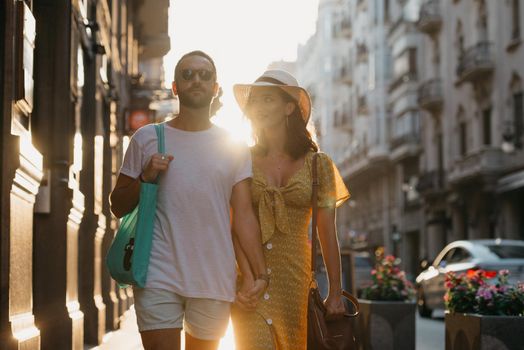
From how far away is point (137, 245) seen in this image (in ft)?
15.7

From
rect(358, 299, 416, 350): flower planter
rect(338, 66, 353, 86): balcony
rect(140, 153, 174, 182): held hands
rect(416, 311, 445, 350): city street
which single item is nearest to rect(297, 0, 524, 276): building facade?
rect(338, 66, 353, 86): balcony

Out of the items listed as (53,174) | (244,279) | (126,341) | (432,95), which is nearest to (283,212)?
(244,279)

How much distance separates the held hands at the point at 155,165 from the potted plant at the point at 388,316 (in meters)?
6.74

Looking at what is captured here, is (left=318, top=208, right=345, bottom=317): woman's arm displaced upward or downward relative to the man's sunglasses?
downward

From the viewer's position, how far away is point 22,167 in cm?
677

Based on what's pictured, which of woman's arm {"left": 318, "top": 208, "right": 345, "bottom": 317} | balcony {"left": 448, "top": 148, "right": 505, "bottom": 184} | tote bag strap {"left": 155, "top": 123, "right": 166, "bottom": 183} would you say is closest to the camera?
tote bag strap {"left": 155, "top": 123, "right": 166, "bottom": 183}

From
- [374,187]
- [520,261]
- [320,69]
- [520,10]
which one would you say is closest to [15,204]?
[520,261]

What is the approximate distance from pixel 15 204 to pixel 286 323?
236 cm

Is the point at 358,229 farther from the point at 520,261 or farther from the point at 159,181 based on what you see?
the point at 159,181

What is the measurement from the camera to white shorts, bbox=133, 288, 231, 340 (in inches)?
185

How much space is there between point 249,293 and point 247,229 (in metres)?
0.31

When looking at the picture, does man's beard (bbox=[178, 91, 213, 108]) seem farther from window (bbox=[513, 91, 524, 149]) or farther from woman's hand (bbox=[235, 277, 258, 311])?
window (bbox=[513, 91, 524, 149])

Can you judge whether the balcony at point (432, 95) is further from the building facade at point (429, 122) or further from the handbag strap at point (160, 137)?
the handbag strap at point (160, 137)

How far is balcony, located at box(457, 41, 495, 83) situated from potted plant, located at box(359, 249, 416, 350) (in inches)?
1152
